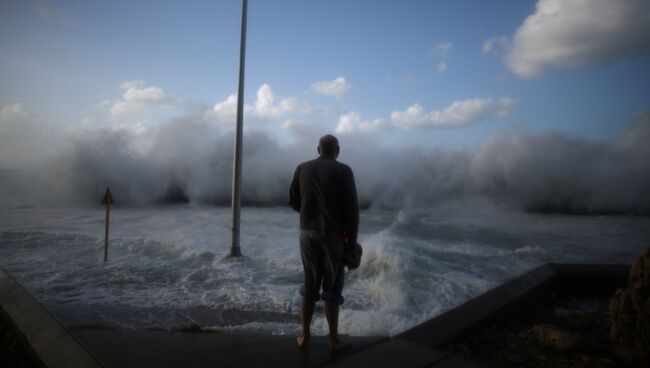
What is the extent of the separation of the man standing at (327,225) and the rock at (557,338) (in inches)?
76.9

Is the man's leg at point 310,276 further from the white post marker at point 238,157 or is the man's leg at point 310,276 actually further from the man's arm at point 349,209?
the white post marker at point 238,157

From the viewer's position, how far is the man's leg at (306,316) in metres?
3.05

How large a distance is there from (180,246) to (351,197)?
957 centimetres

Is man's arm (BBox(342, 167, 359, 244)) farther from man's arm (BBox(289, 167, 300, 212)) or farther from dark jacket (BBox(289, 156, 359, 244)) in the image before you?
man's arm (BBox(289, 167, 300, 212))

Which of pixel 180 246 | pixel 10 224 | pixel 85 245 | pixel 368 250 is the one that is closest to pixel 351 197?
pixel 368 250

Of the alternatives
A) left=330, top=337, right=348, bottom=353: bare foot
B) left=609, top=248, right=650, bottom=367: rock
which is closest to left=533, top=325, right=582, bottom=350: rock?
left=609, top=248, right=650, bottom=367: rock

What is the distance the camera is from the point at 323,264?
3000 millimetres

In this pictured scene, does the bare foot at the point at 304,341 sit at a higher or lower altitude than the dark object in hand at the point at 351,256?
lower

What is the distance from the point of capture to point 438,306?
6.25 m

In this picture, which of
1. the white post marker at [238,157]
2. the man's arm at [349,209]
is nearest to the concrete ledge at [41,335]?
the man's arm at [349,209]

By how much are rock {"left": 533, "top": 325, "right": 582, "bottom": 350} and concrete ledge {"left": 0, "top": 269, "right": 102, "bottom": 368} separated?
3.82 m


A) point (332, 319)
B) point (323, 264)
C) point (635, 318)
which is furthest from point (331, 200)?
point (635, 318)

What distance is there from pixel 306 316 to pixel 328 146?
4.80 ft

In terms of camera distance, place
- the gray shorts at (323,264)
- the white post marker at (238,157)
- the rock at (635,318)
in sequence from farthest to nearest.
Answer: the white post marker at (238,157), the gray shorts at (323,264), the rock at (635,318)
